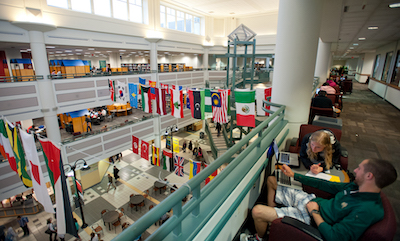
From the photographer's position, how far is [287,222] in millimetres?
1738

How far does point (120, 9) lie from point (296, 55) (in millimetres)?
13313

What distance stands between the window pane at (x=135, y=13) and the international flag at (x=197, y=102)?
8.91 m

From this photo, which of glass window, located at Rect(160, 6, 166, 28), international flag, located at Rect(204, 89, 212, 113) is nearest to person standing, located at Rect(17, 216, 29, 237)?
international flag, located at Rect(204, 89, 212, 113)

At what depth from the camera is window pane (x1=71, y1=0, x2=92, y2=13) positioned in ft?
36.3

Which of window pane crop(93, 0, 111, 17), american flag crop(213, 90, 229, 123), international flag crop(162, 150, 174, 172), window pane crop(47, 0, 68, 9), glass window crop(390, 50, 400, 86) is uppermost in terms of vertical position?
window pane crop(93, 0, 111, 17)

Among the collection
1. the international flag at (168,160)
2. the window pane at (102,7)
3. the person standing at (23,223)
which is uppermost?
the window pane at (102,7)

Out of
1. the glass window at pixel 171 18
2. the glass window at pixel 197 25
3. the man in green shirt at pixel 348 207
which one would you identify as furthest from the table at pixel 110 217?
the glass window at pixel 197 25

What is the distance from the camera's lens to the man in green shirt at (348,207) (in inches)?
63.3

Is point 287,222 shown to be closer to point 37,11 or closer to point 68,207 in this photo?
point 68,207

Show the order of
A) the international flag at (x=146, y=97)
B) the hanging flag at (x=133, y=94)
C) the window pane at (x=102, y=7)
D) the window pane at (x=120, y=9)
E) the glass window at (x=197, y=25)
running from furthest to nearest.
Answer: the glass window at (x=197, y=25) < the window pane at (x=120, y=9) < the window pane at (x=102, y=7) < the hanging flag at (x=133, y=94) < the international flag at (x=146, y=97)

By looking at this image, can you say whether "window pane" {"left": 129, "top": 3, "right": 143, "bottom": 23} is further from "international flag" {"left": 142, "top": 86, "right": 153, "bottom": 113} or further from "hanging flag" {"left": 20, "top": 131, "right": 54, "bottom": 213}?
"hanging flag" {"left": 20, "top": 131, "right": 54, "bottom": 213}

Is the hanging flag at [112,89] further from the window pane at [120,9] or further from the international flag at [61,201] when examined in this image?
the international flag at [61,201]

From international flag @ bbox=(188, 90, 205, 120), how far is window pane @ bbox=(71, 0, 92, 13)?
841cm

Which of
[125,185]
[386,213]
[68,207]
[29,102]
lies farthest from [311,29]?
[125,185]
